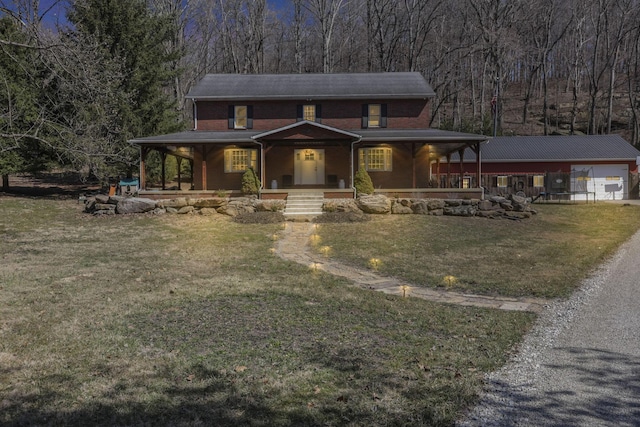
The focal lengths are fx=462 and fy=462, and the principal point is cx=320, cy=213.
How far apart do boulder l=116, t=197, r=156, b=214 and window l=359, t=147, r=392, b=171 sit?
11156 mm

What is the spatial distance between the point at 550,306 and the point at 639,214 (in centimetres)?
1783

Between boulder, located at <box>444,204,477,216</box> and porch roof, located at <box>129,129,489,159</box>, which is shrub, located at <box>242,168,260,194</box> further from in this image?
boulder, located at <box>444,204,477,216</box>

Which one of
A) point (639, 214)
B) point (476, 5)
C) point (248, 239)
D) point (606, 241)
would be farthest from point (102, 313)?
point (476, 5)

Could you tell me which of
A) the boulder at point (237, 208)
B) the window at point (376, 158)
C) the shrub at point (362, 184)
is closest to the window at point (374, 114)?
the window at point (376, 158)

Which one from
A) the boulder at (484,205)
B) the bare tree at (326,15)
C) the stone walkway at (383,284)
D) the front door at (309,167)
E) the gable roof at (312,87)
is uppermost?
the bare tree at (326,15)

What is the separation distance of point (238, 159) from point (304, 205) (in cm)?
660

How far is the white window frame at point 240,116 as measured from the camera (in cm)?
2588

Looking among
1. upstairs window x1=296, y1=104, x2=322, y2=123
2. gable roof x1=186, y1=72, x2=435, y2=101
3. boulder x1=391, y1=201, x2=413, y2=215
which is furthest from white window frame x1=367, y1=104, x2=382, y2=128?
boulder x1=391, y1=201, x2=413, y2=215

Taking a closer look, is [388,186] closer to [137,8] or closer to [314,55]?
[137,8]

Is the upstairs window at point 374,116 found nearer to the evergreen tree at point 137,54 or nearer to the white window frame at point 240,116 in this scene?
the white window frame at point 240,116

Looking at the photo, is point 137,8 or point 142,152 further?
point 137,8

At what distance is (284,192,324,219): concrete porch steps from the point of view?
1944 cm

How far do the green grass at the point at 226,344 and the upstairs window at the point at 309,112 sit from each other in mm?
16217

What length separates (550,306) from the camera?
23.9 ft
